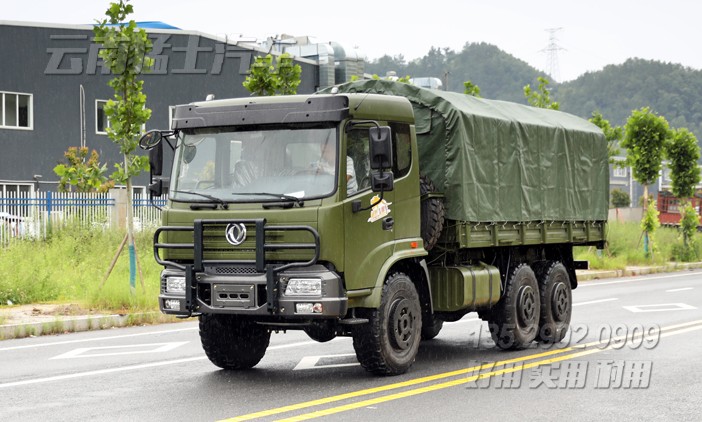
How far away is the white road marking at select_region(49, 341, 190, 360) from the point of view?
1325 centimetres

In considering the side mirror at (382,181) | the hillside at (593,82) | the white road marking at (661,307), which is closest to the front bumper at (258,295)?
the side mirror at (382,181)

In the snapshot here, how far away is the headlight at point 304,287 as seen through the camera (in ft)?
33.3

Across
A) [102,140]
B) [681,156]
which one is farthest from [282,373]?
[102,140]

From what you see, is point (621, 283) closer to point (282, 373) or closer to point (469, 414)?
point (282, 373)

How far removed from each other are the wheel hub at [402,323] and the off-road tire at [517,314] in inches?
91.3

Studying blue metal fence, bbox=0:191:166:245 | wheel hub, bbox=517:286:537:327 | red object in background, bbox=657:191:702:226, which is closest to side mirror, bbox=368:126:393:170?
wheel hub, bbox=517:286:537:327

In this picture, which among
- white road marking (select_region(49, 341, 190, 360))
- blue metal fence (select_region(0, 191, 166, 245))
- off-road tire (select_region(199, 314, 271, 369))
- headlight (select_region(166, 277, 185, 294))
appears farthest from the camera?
blue metal fence (select_region(0, 191, 166, 245))

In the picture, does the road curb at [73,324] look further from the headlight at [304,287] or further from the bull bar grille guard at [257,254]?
the headlight at [304,287]

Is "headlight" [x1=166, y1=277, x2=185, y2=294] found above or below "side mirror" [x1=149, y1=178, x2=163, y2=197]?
below

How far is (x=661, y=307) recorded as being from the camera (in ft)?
63.7

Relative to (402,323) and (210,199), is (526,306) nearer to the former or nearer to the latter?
(402,323)

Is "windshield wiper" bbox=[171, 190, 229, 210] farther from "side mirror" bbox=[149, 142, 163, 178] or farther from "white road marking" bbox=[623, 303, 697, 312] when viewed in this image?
"white road marking" bbox=[623, 303, 697, 312]

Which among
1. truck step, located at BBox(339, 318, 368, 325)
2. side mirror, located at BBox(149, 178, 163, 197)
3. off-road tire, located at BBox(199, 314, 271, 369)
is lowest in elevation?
off-road tire, located at BBox(199, 314, 271, 369)

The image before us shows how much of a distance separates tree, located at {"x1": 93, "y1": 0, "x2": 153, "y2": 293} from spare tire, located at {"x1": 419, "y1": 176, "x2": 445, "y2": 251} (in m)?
8.09
